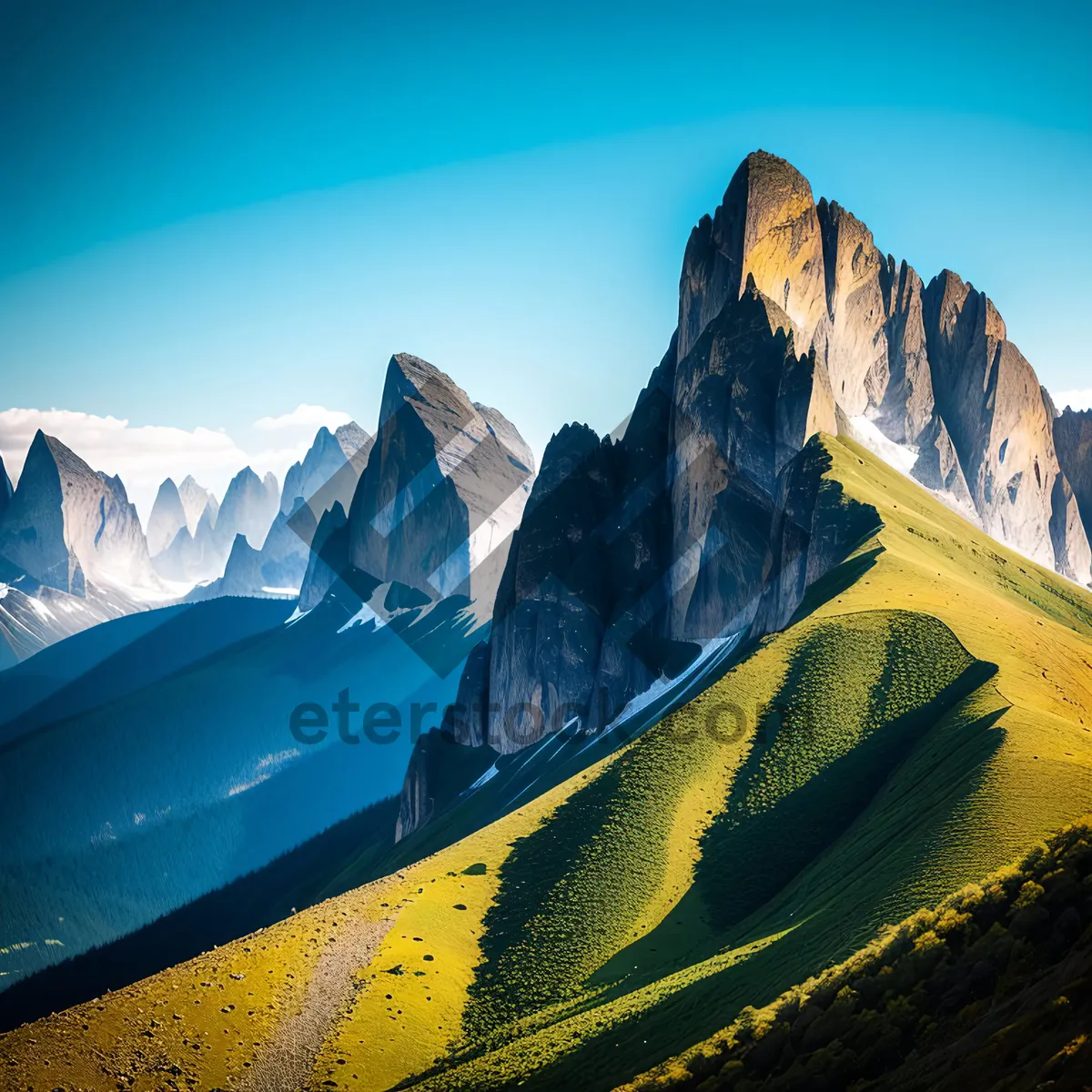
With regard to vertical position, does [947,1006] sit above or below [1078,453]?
below

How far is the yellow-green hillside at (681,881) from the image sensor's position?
47.4m

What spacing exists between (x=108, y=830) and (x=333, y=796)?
38838 mm

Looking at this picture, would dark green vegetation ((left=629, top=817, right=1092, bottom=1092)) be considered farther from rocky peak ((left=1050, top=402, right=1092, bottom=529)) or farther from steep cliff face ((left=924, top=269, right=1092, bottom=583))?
rocky peak ((left=1050, top=402, right=1092, bottom=529))

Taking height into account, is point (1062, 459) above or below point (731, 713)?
above

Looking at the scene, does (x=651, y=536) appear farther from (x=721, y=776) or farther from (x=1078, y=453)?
(x=1078, y=453)

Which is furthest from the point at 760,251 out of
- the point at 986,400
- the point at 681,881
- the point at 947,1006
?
the point at 947,1006

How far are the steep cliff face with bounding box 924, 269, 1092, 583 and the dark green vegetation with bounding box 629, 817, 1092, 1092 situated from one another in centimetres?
12457

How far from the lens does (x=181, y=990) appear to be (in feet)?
175

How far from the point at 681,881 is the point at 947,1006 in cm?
2616

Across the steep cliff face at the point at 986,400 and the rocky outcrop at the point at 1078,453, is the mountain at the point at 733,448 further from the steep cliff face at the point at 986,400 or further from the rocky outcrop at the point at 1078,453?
the rocky outcrop at the point at 1078,453

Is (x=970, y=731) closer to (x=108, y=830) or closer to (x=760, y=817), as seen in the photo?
(x=760, y=817)

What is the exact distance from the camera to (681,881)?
201 feet

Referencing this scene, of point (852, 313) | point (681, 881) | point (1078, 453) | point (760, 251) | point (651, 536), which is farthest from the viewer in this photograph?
point (1078, 453)

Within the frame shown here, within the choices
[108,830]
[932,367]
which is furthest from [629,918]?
[108,830]
